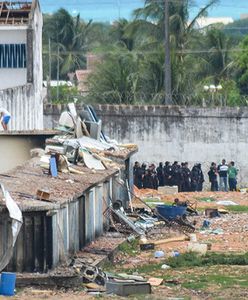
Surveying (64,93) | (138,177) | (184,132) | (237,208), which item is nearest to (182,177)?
(138,177)

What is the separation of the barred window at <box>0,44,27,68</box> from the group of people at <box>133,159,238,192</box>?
4.89m

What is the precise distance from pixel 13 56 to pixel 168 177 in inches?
247

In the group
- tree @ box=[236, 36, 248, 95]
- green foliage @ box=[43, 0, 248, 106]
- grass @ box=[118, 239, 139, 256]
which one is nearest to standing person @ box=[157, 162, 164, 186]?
green foliage @ box=[43, 0, 248, 106]

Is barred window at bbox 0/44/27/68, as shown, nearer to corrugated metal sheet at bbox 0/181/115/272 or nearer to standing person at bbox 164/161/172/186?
standing person at bbox 164/161/172/186

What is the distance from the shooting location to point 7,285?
1025 inches

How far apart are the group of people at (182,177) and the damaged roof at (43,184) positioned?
14.6 m

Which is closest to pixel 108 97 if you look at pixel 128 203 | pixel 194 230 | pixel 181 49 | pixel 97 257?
pixel 181 49

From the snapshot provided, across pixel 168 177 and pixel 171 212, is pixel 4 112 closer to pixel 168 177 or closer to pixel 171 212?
pixel 171 212

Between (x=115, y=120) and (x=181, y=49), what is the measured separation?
59.3 feet

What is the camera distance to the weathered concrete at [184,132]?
5650 centimetres

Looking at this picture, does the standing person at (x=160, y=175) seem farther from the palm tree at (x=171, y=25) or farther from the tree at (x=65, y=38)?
the tree at (x=65, y=38)

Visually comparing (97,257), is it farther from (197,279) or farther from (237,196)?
(237,196)

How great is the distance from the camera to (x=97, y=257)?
31.0 m

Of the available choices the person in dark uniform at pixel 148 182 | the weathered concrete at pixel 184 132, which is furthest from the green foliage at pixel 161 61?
the person in dark uniform at pixel 148 182
